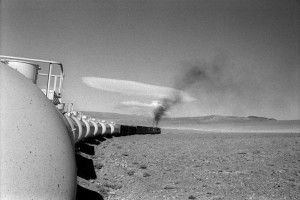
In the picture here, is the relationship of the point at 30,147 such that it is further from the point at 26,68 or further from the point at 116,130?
the point at 116,130

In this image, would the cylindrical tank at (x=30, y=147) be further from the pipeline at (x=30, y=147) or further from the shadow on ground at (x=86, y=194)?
the shadow on ground at (x=86, y=194)

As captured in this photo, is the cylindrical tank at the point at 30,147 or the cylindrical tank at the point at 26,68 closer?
the cylindrical tank at the point at 30,147

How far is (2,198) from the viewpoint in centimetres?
289

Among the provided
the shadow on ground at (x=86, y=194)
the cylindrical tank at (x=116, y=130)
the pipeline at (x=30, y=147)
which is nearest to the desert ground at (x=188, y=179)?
the shadow on ground at (x=86, y=194)

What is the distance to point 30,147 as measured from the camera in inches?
124

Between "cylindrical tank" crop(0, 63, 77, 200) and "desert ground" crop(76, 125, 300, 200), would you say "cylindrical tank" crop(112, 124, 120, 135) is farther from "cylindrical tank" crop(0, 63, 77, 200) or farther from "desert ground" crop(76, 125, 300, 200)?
"cylindrical tank" crop(0, 63, 77, 200)

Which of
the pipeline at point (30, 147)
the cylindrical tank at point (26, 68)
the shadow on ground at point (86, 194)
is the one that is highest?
the cylindrical tank at point (26, 68)

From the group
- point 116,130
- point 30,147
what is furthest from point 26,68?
point 116,130

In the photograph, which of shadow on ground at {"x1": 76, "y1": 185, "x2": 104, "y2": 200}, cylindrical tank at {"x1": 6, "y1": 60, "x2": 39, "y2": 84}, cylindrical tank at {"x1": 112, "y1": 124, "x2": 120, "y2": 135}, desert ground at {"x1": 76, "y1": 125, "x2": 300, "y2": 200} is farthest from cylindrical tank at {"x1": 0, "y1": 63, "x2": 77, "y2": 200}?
cylindrical tank at {"x1": 112, "y1": 124, "x2": 120, "y2": 135}

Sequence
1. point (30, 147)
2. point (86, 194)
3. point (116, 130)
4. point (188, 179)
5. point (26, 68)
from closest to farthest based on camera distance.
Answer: point (30, 147) < point (26, 68) < point (86, 194) < point (188, 179) < point (116, 130)

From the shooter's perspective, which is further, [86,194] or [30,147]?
[86,194]

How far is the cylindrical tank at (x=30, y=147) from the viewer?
9.75ft

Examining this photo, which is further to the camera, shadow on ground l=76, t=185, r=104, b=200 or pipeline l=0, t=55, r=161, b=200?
shadow on ground l=76, t=185, r=104, b=200

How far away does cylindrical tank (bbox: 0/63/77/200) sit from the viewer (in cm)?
297
